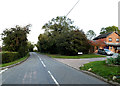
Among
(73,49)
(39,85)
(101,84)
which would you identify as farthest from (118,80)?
(73,49)

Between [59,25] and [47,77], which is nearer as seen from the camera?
[47,77]

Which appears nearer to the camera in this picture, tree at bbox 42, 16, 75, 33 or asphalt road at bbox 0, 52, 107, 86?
asphalt road at bbox 0, 52, 107, 86

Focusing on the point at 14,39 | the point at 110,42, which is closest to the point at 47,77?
the point at 14,39

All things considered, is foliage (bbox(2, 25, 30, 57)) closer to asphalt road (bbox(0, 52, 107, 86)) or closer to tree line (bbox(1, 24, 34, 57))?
tree line (bbox(1, 24, 34, 57))

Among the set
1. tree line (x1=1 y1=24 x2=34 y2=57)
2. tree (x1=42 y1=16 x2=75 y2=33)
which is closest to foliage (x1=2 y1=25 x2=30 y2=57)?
Answer: tree line (x1=1 y1=24 x2=34 y2=57)

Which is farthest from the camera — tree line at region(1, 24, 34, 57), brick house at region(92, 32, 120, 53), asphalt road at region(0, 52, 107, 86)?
brick house at region(92, 32, 120, 53)

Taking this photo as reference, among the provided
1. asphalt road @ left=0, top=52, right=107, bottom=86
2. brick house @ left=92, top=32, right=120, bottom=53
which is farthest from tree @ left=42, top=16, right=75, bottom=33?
asphalt road @ left=0, top=52, right=107, bottom=86

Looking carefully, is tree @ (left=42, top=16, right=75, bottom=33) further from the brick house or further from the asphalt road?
the asphalt road

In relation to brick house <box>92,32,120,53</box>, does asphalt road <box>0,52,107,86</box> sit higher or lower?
lower

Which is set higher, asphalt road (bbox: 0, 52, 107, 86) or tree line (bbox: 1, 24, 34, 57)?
tree line (bbox: 1, 24, 34, 57)

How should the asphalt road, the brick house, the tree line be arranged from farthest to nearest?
the brick house, the tree line, the asphalt road

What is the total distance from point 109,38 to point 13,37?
30723 mm

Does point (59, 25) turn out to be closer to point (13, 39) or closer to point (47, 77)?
point (13, 39)

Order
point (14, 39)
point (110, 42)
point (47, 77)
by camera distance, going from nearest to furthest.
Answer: point (47, 77)
point (14, 39)
point (110, 42)
